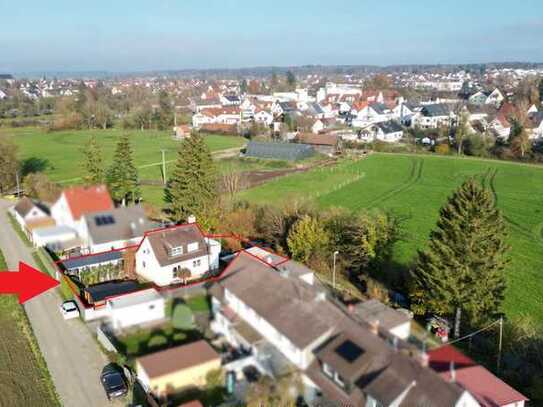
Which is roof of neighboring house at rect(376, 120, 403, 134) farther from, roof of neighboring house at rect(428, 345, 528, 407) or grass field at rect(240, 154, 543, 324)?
roof of neighboring house at rect(428, 345, 528, 407)

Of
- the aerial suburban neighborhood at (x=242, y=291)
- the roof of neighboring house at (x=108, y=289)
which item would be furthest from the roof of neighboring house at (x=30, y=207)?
the roof of neighboring house at (x=108, y=289)

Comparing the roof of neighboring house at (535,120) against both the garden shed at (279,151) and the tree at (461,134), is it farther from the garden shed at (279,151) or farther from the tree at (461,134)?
the garden shed at (279,151)

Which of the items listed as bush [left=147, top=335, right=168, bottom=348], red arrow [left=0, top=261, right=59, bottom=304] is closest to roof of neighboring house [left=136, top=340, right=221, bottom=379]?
bush [left=147, top=335, right=168, bottom=348]

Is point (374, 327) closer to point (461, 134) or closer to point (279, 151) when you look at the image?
point (279, 151)

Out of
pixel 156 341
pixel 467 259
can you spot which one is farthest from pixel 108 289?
pixel 467 259

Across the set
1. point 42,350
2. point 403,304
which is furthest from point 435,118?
point 42,350
